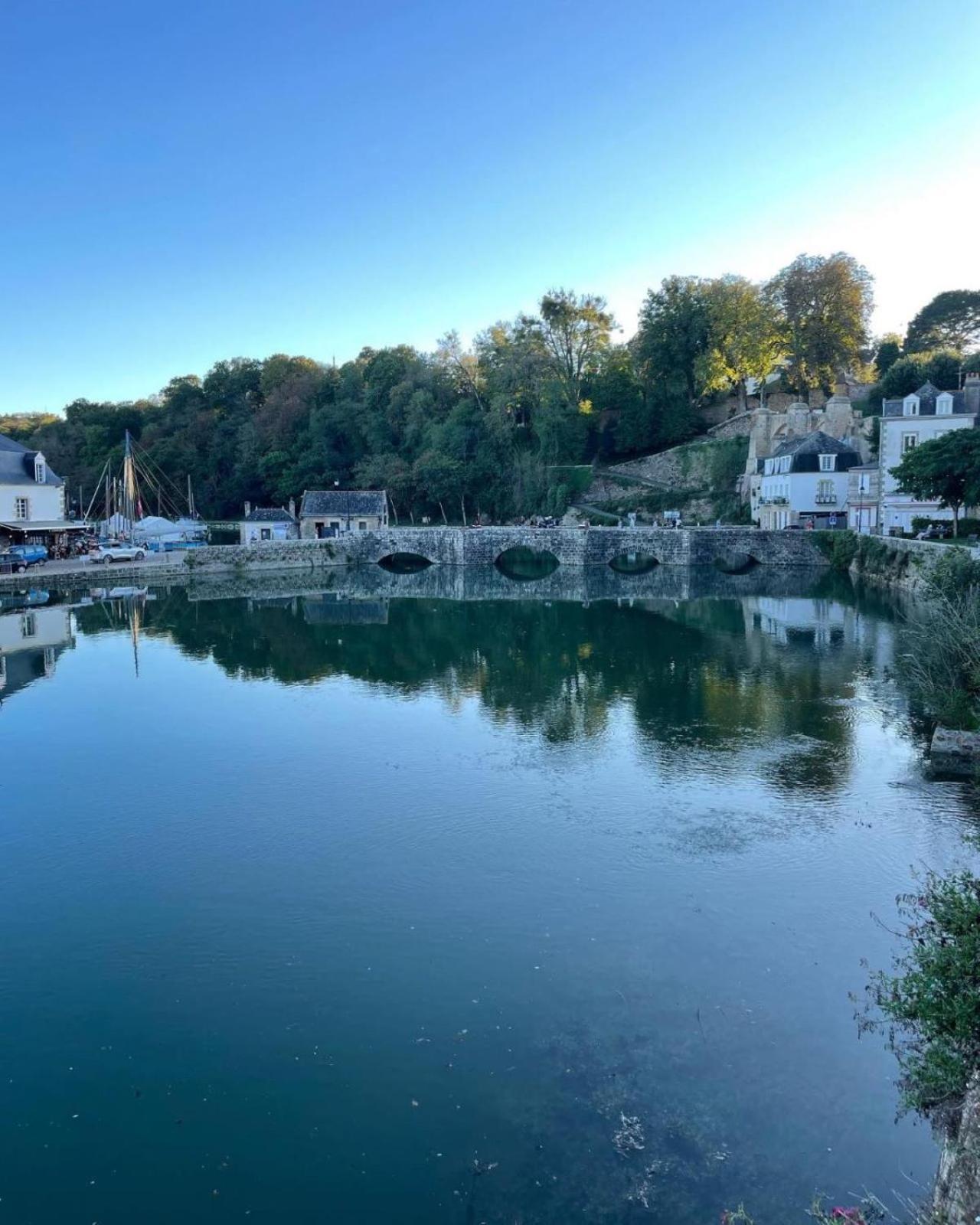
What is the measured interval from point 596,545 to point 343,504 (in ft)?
63.7

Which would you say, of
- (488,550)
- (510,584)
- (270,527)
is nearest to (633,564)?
(488,550)

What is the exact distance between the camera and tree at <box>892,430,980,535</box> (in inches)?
1404

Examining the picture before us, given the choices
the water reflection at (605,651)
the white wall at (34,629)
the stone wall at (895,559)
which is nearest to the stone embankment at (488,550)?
the water reflection at (605,651)

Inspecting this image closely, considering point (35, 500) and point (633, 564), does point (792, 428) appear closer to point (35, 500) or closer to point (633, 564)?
point (633, 564)

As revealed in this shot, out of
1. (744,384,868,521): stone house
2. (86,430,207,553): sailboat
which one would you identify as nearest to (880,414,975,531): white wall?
(744,384,868,521): stone house

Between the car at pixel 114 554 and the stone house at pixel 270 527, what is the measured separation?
803cm

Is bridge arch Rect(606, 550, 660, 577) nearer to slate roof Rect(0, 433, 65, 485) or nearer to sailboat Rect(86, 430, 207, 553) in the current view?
sailboat Rect(86, 430, 207, 553)

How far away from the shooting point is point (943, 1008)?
24.6 feet

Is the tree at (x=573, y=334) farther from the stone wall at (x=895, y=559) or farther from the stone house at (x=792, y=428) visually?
the stone wall at (x=895, y=559)

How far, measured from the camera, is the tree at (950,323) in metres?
65.6

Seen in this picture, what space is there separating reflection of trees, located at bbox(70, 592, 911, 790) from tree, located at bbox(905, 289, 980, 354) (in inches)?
1468

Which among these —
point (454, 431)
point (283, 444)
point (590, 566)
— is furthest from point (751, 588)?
point (283, 444)

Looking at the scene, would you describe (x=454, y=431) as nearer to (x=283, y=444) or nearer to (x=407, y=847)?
(x=283, y=444)

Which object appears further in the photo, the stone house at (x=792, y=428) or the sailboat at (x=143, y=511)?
the sailboat at (x=143, y=511)
